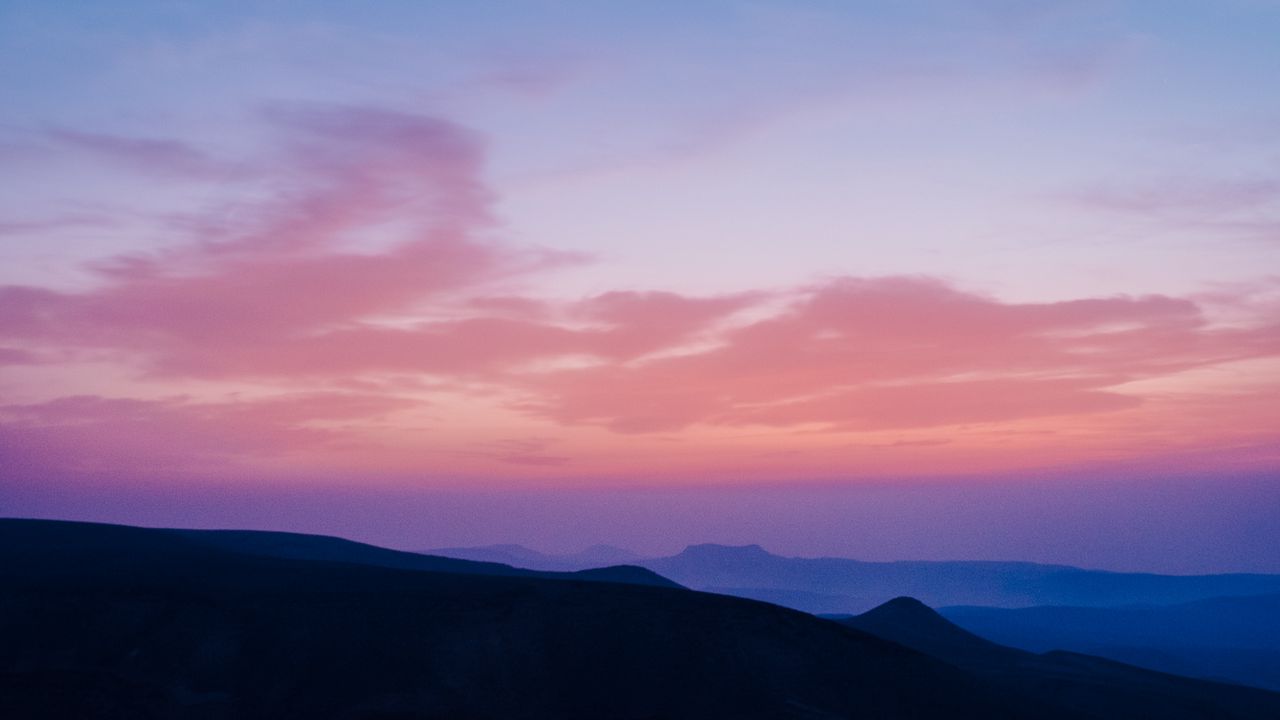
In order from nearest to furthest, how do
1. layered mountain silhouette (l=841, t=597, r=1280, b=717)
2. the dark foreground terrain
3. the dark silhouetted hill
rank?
the dark foreground terrain < layered mountain silhouette (l=841, t=597, r=1280, b=717) < the dark silhouetted hill

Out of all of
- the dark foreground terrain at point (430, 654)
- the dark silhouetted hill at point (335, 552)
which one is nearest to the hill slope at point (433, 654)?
the dark foreground terrain at point (430, 654)

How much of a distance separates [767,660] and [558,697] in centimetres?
1264

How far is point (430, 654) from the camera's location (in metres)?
55.6

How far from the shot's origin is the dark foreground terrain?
166ft

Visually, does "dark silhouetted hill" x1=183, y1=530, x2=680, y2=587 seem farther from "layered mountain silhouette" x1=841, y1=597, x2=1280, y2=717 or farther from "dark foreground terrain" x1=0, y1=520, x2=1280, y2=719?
"dark foreground terrain" x1=0, y1=520, x2=1280, y2=719

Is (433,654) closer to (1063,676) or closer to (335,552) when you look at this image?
(1063,676)

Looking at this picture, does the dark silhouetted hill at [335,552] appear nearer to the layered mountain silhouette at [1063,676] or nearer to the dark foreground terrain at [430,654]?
the layered mountain silhouette at [1063,676]

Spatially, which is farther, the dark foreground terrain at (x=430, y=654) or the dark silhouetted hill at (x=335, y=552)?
the dark silhouetted hill at (x=335, y=552)

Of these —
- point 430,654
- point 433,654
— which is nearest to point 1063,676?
point 433,654

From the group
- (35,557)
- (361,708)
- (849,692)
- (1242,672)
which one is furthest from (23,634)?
(1242,672)

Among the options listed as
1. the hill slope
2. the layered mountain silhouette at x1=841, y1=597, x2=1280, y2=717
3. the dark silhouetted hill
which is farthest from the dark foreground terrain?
the dark silhouetted hill

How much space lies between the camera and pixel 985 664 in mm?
89562

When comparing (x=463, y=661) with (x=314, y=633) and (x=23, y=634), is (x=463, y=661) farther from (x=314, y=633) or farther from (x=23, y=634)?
(x=23, y=634)

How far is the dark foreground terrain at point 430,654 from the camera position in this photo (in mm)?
50719
